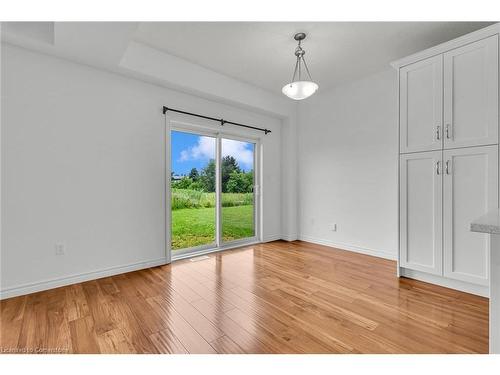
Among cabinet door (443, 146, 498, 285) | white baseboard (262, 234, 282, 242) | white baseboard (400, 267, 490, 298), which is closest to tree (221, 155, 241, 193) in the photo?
white baseboard (262, 234, 282, 242)

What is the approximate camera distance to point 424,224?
2.56m

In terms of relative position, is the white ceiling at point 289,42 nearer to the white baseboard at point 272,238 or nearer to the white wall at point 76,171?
the white wall at point 76,171

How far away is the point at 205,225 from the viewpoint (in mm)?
3865

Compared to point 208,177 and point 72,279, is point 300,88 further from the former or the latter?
point 72,279

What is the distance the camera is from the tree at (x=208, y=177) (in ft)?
12.5

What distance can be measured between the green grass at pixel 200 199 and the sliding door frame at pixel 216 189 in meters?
0.13

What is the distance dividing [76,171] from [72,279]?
1.15 meters

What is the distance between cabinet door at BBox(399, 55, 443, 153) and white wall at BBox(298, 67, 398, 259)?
75 cm

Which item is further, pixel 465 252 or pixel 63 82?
pixel 63 82

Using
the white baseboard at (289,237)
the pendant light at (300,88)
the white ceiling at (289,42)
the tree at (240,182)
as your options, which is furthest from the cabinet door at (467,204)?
the tree at (240,182)

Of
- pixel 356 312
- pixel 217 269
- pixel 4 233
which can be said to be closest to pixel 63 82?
pixel 4 233

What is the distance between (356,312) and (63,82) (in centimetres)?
358

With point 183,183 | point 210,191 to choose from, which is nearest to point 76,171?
point 183,183

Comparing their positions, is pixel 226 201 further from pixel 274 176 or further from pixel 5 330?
pixel 5 330
